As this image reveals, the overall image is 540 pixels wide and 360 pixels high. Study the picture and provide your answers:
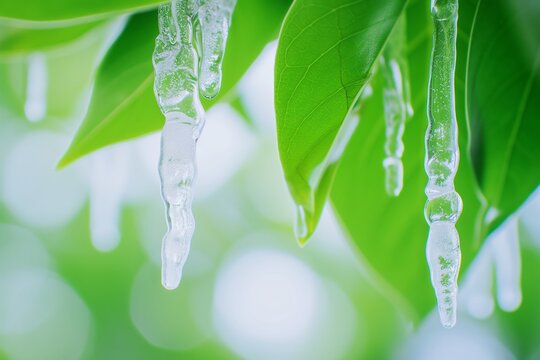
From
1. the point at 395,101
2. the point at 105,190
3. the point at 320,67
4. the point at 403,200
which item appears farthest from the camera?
the point at 105,190

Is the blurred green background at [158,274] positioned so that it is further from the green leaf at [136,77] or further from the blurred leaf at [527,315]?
the green leaf at [136,77]

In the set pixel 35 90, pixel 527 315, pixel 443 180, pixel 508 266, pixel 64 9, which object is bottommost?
pixel 527 315

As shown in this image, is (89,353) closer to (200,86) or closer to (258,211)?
(258,211)

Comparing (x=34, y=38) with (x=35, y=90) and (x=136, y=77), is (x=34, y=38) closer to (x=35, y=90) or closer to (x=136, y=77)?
(x=136, y=77)

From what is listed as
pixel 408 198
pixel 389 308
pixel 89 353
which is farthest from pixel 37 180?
pixel 408 198

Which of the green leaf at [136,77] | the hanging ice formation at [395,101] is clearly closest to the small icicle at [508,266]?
the hanging ice formation at [395,101]

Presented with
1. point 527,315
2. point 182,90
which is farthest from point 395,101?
point 527,315
